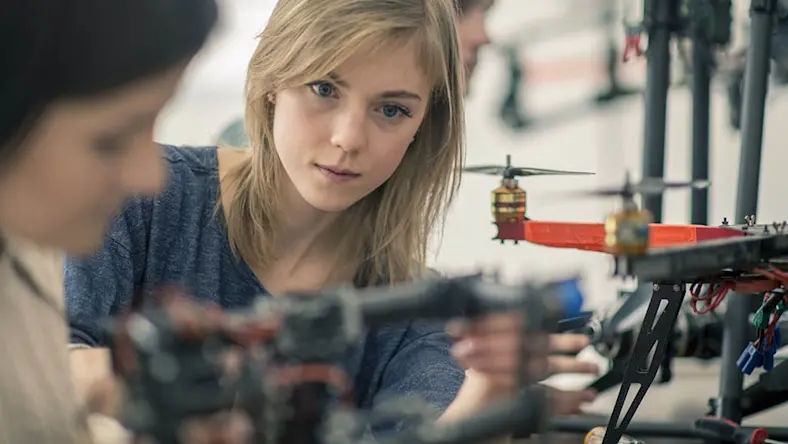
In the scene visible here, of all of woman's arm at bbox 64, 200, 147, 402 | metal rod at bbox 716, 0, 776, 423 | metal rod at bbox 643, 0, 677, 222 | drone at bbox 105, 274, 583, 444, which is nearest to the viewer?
drone at bbox 105, 274, 583, 444

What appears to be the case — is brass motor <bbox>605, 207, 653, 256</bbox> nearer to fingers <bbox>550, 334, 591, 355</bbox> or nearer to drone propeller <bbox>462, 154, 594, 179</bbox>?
fingers <bbox>550, 334, 591, 355</bbox>

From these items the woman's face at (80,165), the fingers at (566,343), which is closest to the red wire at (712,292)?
the fingers at (566,343)

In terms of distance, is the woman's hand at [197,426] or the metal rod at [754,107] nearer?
the woman's hand at [197,426]

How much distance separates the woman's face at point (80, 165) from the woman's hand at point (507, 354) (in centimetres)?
18

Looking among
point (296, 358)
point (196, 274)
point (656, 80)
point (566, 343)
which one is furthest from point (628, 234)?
point (656, 80)

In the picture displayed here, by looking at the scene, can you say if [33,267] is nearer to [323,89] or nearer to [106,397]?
[106,397]

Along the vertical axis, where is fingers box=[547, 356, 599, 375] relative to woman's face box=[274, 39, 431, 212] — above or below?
below

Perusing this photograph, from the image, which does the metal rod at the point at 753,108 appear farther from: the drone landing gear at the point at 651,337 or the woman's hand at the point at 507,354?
the woman's hand at the point at 507,354

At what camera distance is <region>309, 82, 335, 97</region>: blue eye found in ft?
2.68

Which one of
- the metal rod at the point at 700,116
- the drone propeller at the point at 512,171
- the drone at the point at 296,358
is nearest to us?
the drone at the point at 296,358

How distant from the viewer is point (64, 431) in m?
0.48

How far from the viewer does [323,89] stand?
0.82 m

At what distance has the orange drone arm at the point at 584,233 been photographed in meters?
0.91

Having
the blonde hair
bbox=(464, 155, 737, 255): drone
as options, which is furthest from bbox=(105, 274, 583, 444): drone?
the blonde hair
